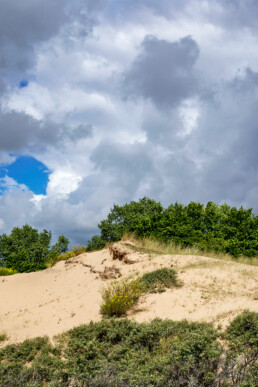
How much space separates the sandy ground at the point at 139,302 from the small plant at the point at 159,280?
34cm

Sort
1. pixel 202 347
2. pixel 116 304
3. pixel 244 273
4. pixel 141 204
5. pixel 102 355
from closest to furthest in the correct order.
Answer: pixel 202 347
pixel 102 355
pixel 116 304
pixel 244 273
pixel 141 204

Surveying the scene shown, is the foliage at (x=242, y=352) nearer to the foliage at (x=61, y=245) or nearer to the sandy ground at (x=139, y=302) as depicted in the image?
the sandy ground at (x=139, y=302)

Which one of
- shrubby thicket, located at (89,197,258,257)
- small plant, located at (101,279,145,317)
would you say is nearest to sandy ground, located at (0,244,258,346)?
small plant, located at (101,279,145,317)

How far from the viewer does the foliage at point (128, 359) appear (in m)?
4.34

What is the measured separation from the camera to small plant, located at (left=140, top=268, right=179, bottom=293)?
36.0 feet

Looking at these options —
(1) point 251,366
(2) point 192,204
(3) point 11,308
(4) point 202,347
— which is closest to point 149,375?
(4) point 202,347

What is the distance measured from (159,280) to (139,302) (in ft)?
5.11

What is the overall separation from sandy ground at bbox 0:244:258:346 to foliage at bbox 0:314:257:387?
4.93 feet

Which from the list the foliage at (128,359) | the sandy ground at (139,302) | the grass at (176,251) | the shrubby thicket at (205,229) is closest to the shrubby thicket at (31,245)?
the shrubby thicket at (205,229)

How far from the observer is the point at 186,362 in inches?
180

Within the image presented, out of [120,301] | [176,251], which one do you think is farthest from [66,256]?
[120,301]

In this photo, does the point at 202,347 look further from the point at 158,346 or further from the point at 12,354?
the point at 12,354

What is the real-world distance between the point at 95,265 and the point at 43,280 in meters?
3.07

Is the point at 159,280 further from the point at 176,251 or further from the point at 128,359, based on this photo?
the point at 128,359
